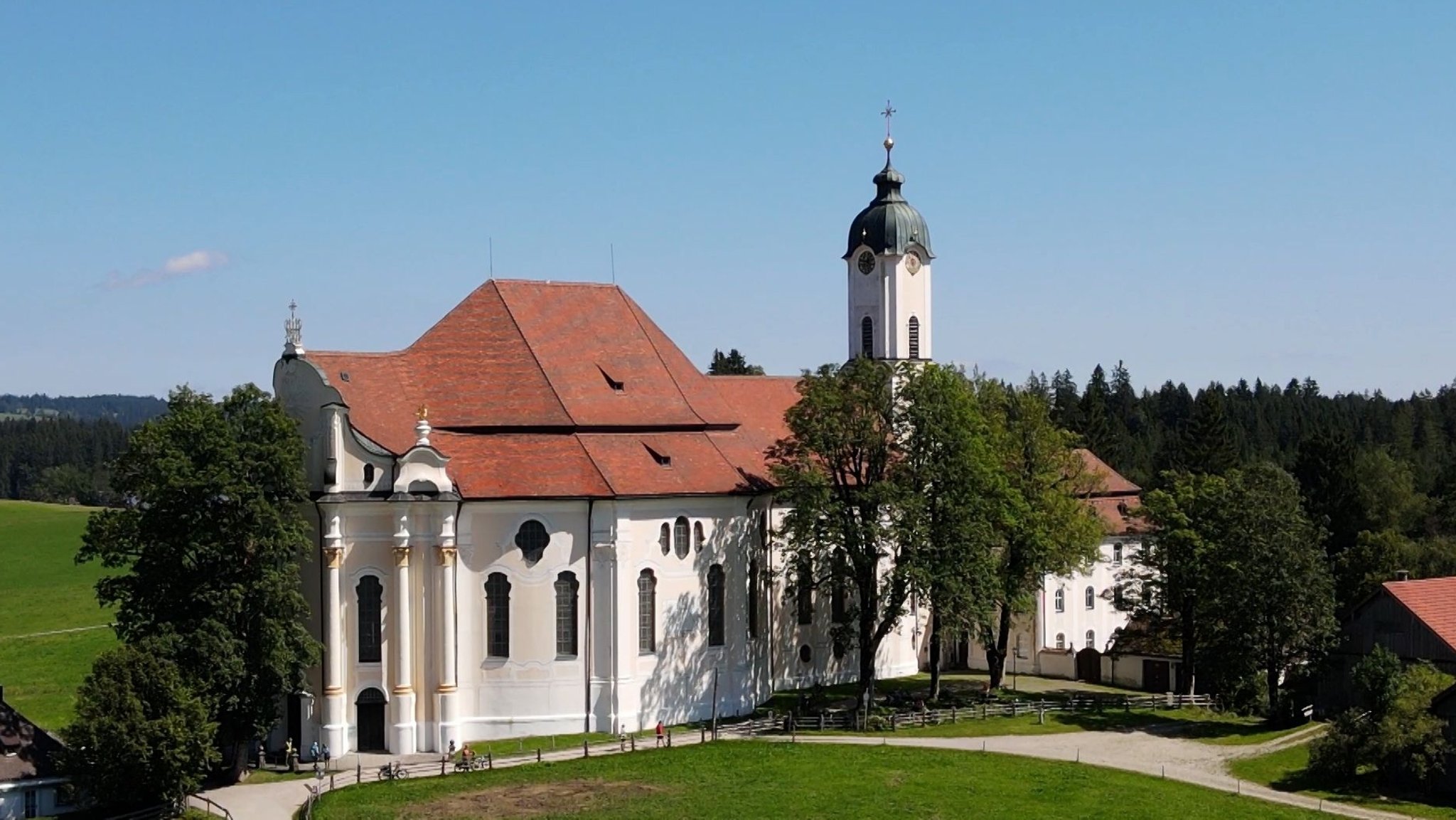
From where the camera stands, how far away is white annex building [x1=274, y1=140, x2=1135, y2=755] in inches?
1880

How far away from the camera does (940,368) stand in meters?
52.8

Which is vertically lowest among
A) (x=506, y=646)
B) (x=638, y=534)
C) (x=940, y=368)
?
(x=506, y=646)

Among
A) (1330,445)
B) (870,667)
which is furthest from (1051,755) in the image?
(1330,445)

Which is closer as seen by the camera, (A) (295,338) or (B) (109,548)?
(B) (109,548)

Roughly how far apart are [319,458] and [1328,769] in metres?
32.8

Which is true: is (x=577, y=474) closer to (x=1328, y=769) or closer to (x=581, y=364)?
(x=581, y=364)

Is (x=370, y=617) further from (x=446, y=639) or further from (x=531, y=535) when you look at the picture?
(x=531, y=535)

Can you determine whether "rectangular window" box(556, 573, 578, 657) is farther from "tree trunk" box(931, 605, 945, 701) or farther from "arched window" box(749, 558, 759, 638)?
"tree trunk" box(931, 605, 945, 701)

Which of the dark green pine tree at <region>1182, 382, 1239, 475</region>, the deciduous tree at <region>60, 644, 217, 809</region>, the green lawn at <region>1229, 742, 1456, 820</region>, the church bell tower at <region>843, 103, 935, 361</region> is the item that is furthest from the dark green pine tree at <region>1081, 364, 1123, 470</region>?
the deciduous tree at <region>60, 644, 217, 809</region>

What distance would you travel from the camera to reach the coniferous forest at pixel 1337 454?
238ft

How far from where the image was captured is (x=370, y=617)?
47844 millimetres

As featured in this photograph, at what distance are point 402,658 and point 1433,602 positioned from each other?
34.6 m

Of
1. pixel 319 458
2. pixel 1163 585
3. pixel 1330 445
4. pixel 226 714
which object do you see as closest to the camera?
pixel 226 714

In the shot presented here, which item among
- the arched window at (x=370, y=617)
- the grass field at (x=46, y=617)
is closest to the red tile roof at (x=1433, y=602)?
the arched window at (x=370, y=617)
